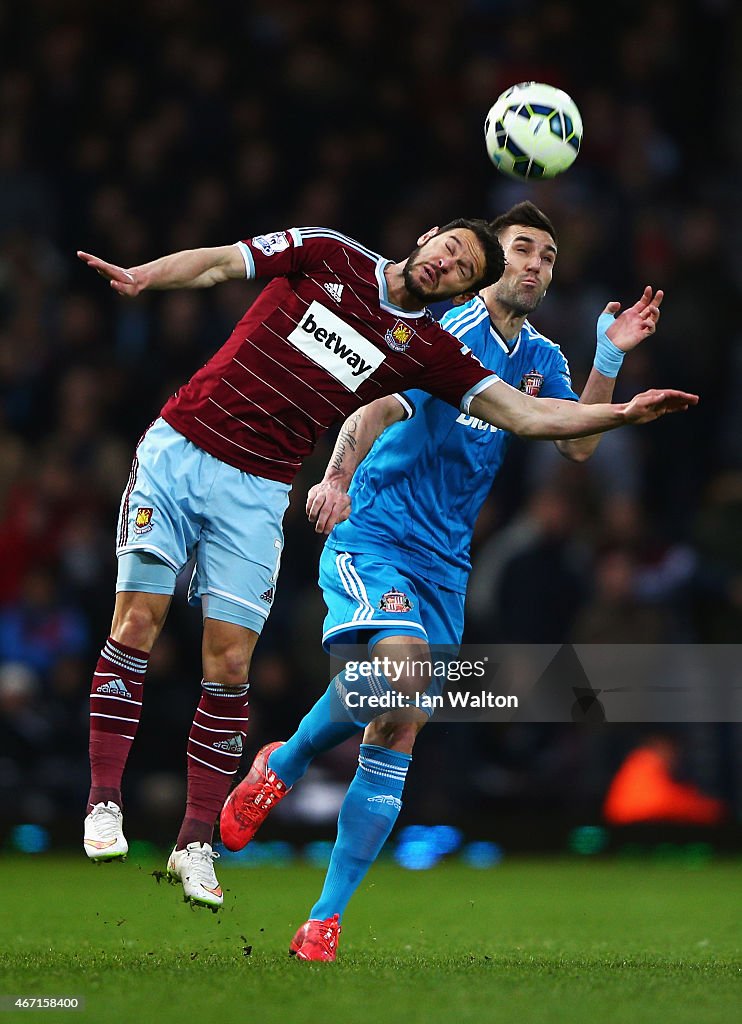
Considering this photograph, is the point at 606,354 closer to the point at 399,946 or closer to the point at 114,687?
the point at 114,687

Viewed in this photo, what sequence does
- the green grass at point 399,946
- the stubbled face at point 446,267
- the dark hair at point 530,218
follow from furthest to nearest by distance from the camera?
the dark hair at point 530,218
the stubbled face at point 446,267
the green grass at point 399,946

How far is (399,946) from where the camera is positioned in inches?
258

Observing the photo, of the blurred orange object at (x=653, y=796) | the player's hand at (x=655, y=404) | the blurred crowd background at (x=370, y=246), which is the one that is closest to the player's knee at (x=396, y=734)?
the player's hand at (x=655, y=404)

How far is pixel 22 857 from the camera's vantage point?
33.1 ft

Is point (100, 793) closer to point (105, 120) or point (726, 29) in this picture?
point (105, 120)

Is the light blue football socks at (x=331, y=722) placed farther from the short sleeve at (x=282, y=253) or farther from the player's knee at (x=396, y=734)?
the short sleeve at (x=282, y=253)

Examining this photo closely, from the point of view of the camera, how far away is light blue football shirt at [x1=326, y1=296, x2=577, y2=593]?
6.65 meters

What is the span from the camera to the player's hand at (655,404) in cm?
589

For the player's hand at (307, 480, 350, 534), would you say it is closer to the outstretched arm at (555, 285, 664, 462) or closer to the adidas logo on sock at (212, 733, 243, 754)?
the adidas logo on sock at (212, 733, 243, 754)

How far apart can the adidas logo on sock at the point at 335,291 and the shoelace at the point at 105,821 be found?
2.08 meters

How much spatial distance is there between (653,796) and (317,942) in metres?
5.02

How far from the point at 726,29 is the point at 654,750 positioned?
674 centimetres

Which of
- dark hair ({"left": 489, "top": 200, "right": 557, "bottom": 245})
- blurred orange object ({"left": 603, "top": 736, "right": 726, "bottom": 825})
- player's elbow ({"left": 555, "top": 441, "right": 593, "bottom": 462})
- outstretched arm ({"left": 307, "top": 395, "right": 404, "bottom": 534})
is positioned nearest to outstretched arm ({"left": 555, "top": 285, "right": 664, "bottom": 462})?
player's elbow ({"left": 555, "top": 441, "right": 593, "bottom": 462})

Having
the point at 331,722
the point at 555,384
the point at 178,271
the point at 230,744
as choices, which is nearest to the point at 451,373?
the point at 555,384
